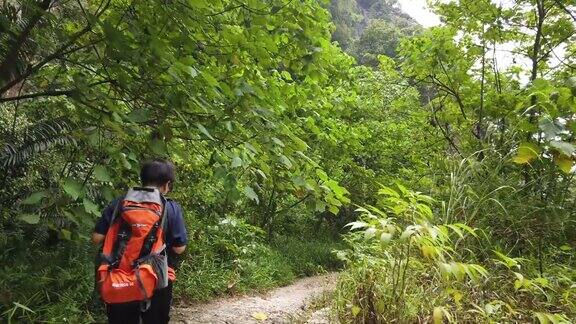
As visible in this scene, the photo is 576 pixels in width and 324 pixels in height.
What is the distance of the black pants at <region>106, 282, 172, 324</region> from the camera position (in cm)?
296

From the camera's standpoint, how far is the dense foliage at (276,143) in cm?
283

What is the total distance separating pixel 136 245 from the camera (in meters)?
2.72

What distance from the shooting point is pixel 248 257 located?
863 centimetres

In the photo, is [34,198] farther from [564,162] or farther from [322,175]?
[564,162]

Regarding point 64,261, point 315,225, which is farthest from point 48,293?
point 315,225

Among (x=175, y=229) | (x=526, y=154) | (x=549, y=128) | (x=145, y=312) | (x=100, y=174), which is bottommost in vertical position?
(x=145, y=312)

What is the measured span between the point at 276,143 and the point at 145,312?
150 centimetres

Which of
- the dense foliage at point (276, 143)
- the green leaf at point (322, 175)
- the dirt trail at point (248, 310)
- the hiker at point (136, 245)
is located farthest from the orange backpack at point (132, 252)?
the dirt trail at point (248, 310)

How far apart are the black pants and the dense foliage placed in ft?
1.97

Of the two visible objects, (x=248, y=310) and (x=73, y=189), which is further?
(x=248, y=310)

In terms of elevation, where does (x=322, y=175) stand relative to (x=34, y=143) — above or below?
above

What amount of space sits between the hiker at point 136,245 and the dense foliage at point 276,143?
178 millimetres

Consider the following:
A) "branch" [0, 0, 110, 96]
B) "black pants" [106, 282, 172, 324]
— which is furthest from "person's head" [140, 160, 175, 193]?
"branch" [0, 0, 110, 96]

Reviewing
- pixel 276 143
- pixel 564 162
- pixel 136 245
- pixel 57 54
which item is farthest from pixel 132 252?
pixel 564 162
